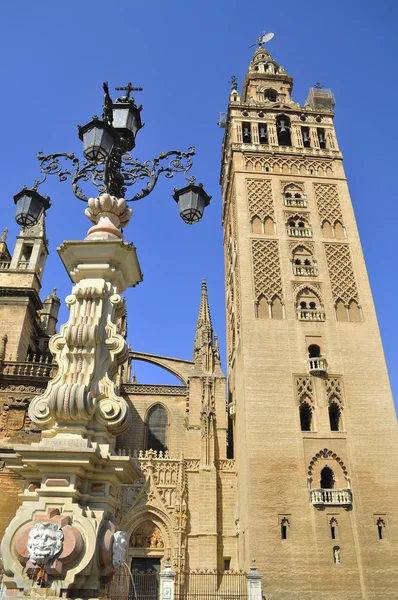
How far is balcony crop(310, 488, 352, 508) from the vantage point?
1786 cm

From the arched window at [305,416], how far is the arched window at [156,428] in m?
7.15

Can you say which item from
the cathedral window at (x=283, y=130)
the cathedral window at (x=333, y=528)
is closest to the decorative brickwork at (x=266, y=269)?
the cathedral window at (x=283, y=130)

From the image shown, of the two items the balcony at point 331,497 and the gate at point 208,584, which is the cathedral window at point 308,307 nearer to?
the balcony at point 331,497

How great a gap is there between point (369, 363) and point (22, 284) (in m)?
16.3

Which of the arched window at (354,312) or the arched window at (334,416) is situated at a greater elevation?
the arched window at (354,312)

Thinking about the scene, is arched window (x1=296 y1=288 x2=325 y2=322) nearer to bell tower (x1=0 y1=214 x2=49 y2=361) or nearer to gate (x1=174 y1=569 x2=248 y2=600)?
gate (x1=174 y1=569 x2=248 y2=600)

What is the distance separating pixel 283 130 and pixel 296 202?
18.9 ft

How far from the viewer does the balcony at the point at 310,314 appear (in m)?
21.9

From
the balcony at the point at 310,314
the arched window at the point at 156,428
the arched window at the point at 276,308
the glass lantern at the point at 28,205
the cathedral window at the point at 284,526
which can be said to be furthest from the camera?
the arched window at the point at 156,428

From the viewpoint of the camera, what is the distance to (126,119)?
21.7 feet

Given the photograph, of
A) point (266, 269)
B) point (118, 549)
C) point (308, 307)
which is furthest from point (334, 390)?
point (118, 549)

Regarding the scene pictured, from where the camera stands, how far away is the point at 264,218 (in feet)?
81.5

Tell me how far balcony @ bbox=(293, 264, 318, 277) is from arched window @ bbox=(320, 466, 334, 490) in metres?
8.91

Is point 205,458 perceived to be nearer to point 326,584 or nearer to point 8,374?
point 326,584
